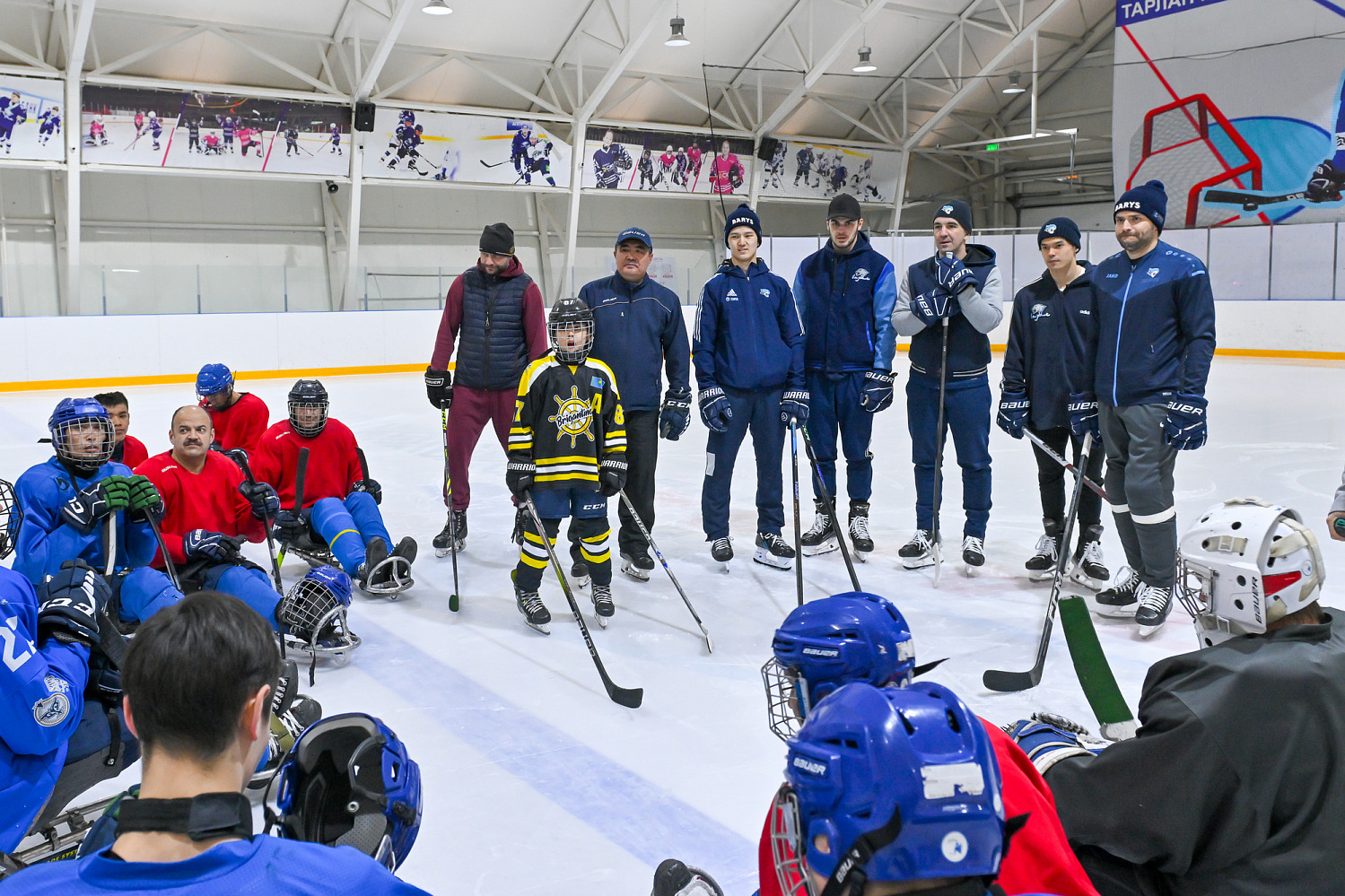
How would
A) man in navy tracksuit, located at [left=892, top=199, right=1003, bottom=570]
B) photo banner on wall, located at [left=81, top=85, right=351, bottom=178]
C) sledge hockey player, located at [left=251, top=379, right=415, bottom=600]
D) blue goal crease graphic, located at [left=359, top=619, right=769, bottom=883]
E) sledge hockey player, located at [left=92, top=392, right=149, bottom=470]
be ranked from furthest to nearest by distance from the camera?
1. photo banner on wall, located at [left=81, top=85, right=351, bottom=178]
2. man in navy tracksuit, located at [left=892, top=199, right=1003, bottom=570]
3. sledge hockey player, located at [left=251, top=379, right=415, bottom=600]
4. sledge hockey player, located at [left=92, top=392, right=149, bottom=470]
5. blue goal crease graphic, located at [left=359, top=619, right=769, bottom=883]

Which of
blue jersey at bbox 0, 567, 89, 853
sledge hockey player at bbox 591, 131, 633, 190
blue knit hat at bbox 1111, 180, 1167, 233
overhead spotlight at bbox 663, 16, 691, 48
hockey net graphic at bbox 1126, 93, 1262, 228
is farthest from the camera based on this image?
sledge hockey player at bbox 591, 131, 633, 190

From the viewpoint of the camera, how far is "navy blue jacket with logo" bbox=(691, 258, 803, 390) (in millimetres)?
4863

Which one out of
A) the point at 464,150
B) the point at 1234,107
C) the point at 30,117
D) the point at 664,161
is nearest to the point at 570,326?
the point at 30,117

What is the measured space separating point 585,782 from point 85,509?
1.51 meters

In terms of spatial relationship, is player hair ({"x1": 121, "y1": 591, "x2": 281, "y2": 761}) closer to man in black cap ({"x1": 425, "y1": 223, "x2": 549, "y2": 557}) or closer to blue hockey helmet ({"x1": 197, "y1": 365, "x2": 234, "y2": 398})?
blue hockey helmet ({"x1": 197, "y1": 365, "x2": 234, "y2": 398})

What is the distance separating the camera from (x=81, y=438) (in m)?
2.90

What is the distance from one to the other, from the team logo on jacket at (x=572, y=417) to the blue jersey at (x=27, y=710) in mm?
2166

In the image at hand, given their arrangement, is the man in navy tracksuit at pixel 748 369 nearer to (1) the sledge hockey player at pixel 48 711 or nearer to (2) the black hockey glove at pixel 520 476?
(2) the black hockey glove at pixel 520 476

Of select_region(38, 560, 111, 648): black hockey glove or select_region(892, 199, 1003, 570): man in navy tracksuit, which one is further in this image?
select_region(892, 199, 1003, 570): man in navy tracksuit

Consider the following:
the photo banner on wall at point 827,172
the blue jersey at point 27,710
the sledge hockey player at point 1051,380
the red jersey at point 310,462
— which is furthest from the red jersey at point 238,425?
the photo banner on wall at point 827,172

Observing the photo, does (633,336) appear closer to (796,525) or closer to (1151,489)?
(796,525)

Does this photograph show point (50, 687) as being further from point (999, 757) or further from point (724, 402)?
point (724, 402)

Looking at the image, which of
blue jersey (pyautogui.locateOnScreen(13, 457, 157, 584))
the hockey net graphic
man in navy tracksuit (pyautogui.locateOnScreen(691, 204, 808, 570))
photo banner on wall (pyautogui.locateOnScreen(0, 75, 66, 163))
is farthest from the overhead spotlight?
blue jersey (pyautogui.locateOnScreen(13, 457, 157, 584))

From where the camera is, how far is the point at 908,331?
4707 mm
